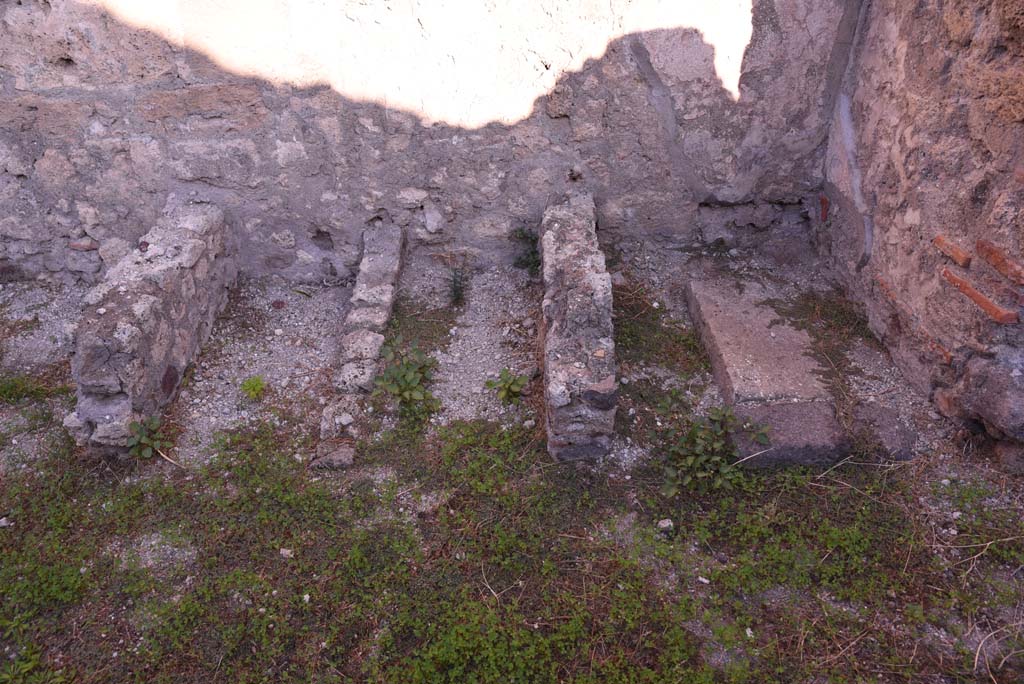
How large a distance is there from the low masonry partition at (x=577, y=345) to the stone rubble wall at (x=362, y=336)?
2.78 ft

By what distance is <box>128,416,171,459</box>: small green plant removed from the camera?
294cm

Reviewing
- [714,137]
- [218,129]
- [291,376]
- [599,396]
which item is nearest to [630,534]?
[599,396]

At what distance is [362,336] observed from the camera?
350cm

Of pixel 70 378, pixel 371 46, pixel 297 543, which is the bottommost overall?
pixel 297 543

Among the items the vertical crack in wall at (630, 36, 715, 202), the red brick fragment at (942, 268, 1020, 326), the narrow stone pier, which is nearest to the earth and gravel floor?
the narrow stone pier

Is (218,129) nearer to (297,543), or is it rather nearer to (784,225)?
(297,543)

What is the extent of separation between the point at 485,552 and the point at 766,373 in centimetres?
152

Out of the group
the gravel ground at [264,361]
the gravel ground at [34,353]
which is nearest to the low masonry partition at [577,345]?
the gravel ground at [264,361]

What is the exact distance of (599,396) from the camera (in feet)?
9.20

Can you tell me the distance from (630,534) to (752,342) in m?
1.25

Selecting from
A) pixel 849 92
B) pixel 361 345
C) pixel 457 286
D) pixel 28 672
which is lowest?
pixel 28 672

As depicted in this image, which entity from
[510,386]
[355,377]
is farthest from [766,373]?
[355,377]

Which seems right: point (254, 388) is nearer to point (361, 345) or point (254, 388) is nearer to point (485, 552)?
point (361, 345)

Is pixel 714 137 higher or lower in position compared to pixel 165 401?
higher
